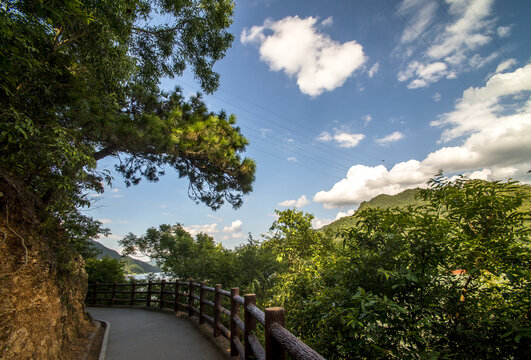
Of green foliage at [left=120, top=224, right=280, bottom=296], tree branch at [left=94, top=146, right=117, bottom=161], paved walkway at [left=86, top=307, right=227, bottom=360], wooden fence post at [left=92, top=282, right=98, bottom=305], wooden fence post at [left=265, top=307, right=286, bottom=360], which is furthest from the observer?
wooden fence post at [left=92, top=282, right=98, bottom=305]

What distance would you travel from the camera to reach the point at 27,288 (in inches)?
135

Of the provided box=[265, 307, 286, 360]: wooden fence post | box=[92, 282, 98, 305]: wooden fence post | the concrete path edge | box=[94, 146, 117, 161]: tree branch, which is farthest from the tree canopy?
box=[92, 282, 98, 305]: wooden fence post

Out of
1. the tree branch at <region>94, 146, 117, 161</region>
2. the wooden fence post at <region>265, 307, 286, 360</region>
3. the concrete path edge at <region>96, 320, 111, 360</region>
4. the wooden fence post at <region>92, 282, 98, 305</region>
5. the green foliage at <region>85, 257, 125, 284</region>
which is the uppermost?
the tree branch at <region>94, 146, 117, 161</region>

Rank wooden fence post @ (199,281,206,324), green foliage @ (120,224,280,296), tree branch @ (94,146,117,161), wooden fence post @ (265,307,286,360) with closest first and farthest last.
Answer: wooden fence post @ (265,307,286,360)
wooden fence post @ (199,281,206,324)
tree branch @ (94,146,117,161)
green foliage @ (120,224,280,296)

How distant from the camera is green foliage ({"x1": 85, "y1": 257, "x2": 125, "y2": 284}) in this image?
43.9 feet

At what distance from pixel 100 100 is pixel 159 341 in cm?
522

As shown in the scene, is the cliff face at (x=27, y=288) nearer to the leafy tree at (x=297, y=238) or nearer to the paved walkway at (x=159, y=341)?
the paved walkway at (x=159, y=341)

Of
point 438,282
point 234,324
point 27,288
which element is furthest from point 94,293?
point 438,282

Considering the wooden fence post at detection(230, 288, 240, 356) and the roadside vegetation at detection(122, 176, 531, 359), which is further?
the wooden fence post at detection(230, 288, 240, 356)

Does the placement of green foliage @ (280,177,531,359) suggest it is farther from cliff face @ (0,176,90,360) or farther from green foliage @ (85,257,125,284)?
green foliage @ (85,257,125,284)

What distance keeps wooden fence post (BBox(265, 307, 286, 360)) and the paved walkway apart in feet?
7.84

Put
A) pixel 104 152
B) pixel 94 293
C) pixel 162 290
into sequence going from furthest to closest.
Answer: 1. pixel 94 293
2. pixel 162 290
3. pixel 104 152

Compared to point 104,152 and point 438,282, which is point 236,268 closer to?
point 104,152

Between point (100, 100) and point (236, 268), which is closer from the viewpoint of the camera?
point (100, 100)
